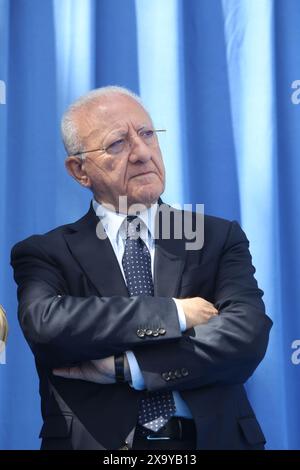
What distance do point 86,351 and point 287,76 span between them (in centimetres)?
127

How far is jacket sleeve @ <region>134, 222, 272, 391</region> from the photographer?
64.9 inches

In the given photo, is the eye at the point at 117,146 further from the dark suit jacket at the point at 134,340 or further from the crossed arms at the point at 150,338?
the crossed arms at the point at 150,338

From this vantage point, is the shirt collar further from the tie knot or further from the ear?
the ear

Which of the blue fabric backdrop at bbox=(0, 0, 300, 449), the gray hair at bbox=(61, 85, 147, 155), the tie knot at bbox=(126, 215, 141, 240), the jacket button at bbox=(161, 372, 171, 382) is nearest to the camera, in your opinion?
the jacket button at bbox=(161, 372, 171, 382)

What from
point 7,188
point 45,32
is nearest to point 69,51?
point 45,32

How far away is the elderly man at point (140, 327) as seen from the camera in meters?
1.66

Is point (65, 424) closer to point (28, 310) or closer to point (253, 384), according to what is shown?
point (28, 310)

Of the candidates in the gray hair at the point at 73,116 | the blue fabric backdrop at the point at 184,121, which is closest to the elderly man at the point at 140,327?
the gray hair at the point at 73,116

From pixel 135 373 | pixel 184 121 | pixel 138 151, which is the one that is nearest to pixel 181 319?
pixel 135 373

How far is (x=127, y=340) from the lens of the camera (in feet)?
5.39

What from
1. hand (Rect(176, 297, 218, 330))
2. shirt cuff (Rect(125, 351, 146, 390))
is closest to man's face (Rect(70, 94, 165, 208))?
hand (Rect(176, 297, 218, 330))

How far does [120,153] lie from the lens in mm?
1950

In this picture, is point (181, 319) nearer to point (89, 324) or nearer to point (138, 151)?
point (89, 324)

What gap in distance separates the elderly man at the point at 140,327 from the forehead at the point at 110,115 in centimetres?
3
